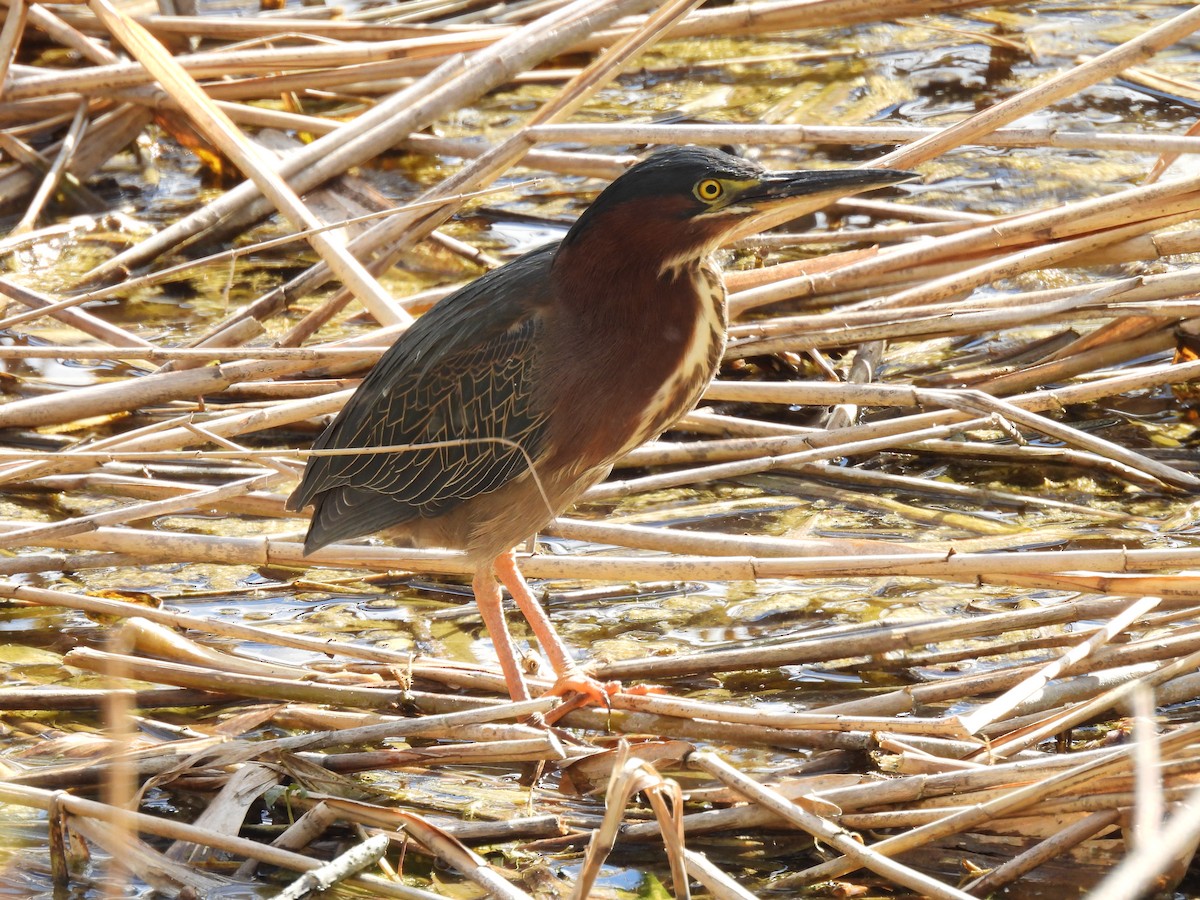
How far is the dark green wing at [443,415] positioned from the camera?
4.08m

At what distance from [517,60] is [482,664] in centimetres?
299

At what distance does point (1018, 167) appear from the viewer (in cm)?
714

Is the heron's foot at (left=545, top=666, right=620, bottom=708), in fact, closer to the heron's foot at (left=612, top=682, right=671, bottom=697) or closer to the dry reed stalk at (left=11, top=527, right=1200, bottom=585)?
the heron's foot at (left=612, top=682, right=671, bottom=697)

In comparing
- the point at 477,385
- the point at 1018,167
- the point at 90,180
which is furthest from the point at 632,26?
the point at 477,385

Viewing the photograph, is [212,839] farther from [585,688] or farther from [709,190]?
[709,190]

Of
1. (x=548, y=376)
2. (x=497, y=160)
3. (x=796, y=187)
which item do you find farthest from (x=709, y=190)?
(x=497, y=160)

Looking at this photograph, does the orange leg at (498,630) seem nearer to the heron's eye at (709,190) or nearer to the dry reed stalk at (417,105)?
the heron's eye at (709,190)

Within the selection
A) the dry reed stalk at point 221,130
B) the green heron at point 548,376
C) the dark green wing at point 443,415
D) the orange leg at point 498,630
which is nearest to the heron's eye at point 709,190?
the green heron at point 548,376

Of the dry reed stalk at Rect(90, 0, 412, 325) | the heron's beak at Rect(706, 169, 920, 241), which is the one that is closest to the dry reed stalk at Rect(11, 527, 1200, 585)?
the heron's beak at Rect(706, 169, 920, 241)

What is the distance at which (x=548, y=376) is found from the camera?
13.1 feet

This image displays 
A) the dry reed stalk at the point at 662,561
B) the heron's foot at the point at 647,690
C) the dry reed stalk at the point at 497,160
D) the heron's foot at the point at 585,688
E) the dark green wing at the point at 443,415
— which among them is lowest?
the heron's foot at the point at 647,690

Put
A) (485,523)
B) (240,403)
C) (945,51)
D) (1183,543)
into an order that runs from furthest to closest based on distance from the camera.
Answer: (945,51)
(240,403)
(1183,543)
(485,523)

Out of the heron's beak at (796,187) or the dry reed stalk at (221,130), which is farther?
the dry reed stalk at (221,130)

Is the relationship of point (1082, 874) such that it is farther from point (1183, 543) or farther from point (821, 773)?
point (1183, 543)
